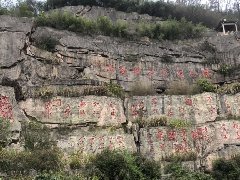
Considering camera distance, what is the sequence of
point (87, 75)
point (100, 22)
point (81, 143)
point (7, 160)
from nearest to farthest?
point (7, 160), point (81, 143), point (87, 75), point (100, 22)

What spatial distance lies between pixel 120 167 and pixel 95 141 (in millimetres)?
2244

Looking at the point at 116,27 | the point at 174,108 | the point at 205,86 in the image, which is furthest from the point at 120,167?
the point at 116,27

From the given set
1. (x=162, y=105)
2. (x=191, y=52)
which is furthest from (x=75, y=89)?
(x=191, y=52)

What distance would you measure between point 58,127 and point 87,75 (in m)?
3.65

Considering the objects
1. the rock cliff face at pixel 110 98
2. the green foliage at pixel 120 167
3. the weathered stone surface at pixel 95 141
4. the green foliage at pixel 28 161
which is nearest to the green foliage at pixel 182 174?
the green foliage at pixel 120 167

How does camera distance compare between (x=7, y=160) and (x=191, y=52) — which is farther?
(x=191, y=52)

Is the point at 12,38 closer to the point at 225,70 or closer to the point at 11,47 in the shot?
the point at 11,47

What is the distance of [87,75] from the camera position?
20531 millimetres

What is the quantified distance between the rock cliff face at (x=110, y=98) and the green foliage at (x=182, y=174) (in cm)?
99

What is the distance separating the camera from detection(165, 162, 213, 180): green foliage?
15.8 metres

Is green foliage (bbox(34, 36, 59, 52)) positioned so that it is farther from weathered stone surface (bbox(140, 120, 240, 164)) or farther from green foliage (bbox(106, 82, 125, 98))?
weathered stone surface (bbox(140, 120, 240, 164))

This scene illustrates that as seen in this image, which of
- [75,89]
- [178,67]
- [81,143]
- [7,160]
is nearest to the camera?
[7,160]

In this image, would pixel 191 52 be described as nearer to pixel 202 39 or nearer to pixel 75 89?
pixel 202 39

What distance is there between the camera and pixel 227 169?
660 inches
